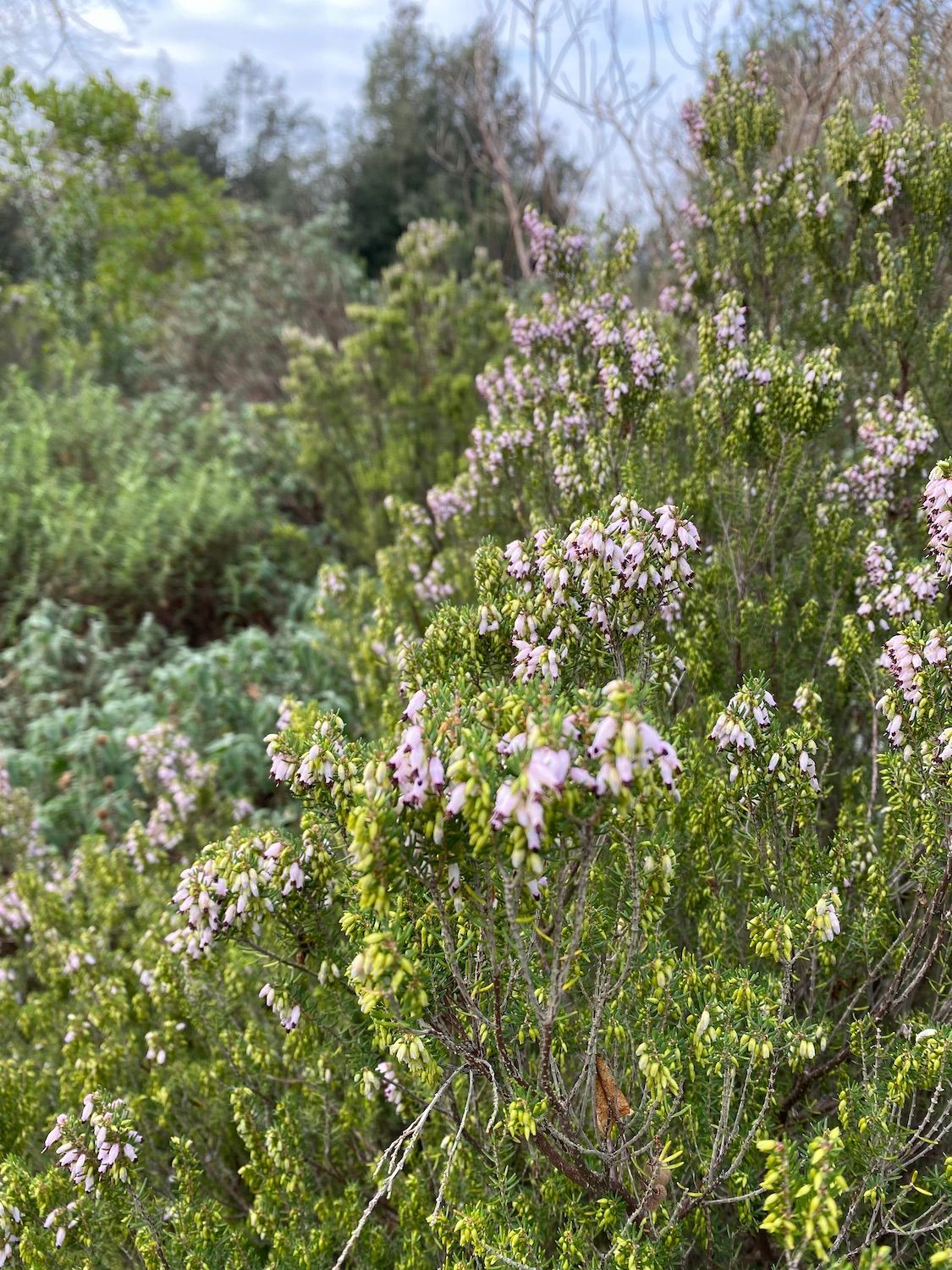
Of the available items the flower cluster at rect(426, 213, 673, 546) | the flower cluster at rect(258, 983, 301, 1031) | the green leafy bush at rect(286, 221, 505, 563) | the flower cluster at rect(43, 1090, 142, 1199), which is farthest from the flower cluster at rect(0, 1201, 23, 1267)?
the green leafy bush at rect(286, 221, 505, 563)

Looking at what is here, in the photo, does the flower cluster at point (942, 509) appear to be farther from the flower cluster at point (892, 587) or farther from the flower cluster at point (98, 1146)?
the flower cluster at point (98, 1146)

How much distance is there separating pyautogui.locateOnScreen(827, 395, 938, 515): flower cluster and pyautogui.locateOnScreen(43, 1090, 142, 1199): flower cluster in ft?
10.8

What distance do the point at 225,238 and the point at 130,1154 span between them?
52.6ft

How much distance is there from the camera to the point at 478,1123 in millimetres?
2244

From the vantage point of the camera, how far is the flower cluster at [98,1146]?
2.12m

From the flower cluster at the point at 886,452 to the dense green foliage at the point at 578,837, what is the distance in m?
0.03

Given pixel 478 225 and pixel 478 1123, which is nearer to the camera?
pixel 478 1123

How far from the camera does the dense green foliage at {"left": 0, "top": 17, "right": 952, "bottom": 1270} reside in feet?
5.41

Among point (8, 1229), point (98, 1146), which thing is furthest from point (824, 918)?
point (8, 1229)


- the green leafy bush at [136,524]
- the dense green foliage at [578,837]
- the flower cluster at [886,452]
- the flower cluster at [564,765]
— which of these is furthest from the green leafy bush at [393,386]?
the flower cluster at [564,765]

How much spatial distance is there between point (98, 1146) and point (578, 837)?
158cm

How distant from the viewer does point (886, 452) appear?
3.42m

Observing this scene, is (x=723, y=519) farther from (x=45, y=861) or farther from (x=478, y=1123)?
(x=45, y=861)

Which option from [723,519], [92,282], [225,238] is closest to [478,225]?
[225,238]
